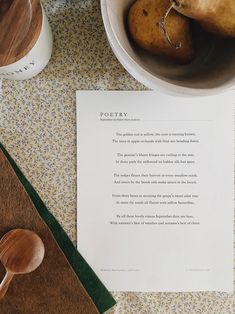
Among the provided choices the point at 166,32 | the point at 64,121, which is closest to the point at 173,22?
the point at 166,32

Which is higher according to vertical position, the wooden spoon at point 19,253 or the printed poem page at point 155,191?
the printed poem page at point 155,191

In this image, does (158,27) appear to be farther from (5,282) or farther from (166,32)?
(5,282)

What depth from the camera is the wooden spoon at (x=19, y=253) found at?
52 cm

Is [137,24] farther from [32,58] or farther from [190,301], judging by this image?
[190,301]

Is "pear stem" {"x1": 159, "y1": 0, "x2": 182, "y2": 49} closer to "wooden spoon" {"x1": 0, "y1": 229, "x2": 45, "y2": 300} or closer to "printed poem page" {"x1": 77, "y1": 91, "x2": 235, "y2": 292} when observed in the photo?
"printed poem page" {"x1": 77, "y1": 91, "x2": 235, "y2": 292}

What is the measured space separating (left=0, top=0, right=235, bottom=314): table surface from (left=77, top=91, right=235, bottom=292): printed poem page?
0.01 metres

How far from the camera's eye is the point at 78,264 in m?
0.54

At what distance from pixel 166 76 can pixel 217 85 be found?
0.21 ft

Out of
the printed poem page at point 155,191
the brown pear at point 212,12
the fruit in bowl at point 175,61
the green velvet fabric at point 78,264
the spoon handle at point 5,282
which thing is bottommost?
the spoon handle at point 5,282

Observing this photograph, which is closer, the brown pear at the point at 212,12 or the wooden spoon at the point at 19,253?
the brown pear at the point at 212,12

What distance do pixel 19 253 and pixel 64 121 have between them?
160mm

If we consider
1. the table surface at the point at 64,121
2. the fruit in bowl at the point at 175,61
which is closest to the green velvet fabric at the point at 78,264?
the table surface at the point at 64,121

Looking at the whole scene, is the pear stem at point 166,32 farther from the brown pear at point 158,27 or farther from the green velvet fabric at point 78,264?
the green velvet fabric at point 78,264

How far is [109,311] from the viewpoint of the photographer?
0.55 meters
